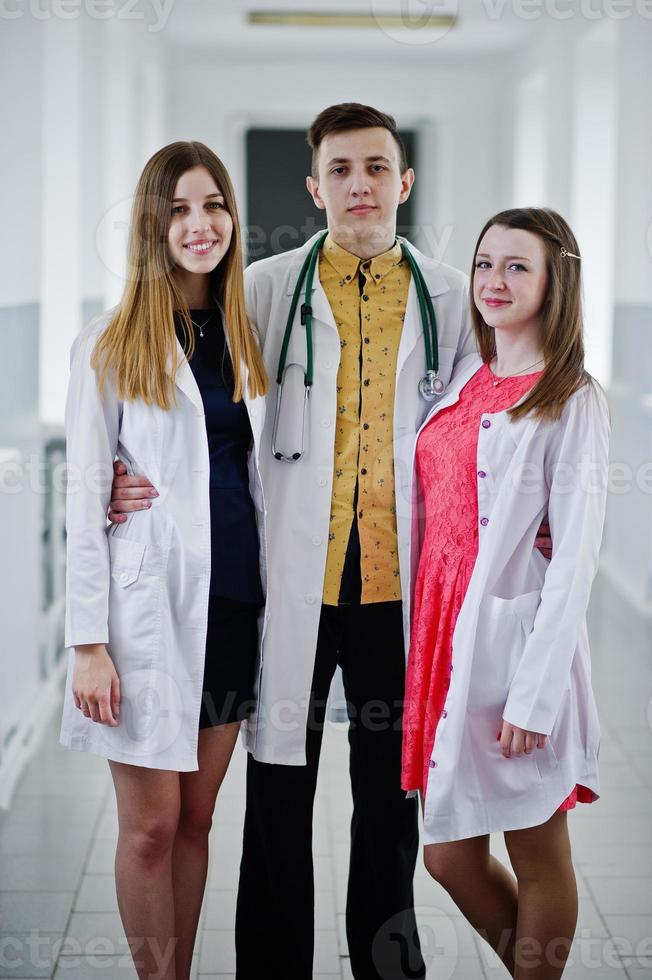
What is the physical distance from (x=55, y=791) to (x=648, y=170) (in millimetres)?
3543

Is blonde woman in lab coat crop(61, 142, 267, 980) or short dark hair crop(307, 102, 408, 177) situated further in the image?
short dark hair crop(307, 102, 408, 177)

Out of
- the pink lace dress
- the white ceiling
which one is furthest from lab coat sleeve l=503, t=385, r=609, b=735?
the white ceiling

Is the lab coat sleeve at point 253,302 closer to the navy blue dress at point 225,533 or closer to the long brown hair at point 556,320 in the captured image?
the navy blue dress at point 225,533

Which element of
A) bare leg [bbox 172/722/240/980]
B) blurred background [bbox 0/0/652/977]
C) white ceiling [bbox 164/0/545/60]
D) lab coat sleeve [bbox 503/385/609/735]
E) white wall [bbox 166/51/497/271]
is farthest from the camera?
white wall [bbox 166/51/497/271]

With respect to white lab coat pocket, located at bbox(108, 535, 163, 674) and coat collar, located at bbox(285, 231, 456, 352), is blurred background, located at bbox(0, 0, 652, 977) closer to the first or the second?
coat collar, located at bbox(285, 231, 456, 352)

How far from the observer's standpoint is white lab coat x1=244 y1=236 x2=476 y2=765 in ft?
5.86

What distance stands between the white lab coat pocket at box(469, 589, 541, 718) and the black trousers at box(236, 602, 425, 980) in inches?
10.5

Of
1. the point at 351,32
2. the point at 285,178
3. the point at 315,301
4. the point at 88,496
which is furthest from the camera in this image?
Answer: the point at 285,178

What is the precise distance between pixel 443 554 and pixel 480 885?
55 centimetres

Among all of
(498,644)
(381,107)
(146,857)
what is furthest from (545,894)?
(381,107)

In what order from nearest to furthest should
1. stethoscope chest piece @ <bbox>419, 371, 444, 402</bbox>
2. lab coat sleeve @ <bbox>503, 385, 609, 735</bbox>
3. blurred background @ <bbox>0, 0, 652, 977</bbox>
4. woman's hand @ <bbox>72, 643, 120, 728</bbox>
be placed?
lab coat sleeve @ <bbox>503, 385, 609, 735</bbox>
woman's hand @ <bbox>72, 643, 120, 728</bbox>
stethoscope chest piece @ <bbox>419, 371, 444, 402</bbox>
blurred background @ <bbox>0, 0, 652, 977</bbox>

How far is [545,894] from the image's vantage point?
1.61 meters

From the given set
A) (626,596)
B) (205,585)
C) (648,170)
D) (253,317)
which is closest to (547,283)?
(253,317)

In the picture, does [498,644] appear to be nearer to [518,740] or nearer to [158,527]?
[518,740]
